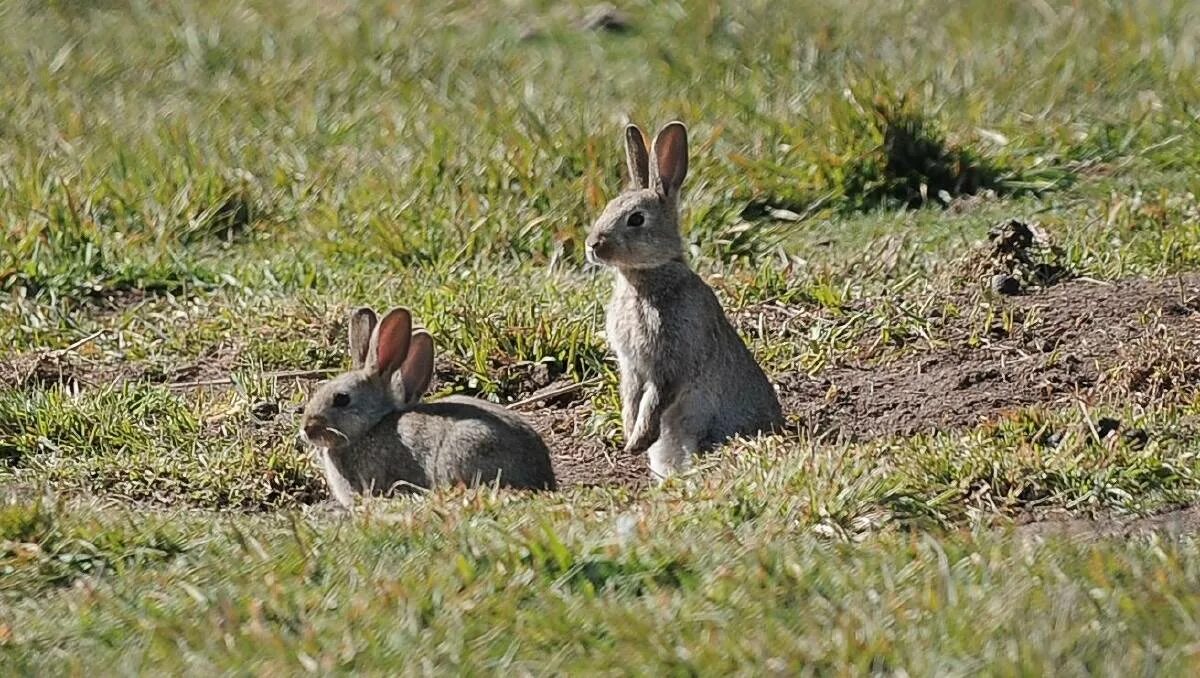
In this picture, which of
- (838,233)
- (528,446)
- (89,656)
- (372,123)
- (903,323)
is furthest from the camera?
(372,123)

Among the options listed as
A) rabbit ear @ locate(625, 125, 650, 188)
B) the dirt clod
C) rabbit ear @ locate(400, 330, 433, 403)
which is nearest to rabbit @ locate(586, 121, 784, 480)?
rabbit ear @ locate(625, 125, 650, 188)

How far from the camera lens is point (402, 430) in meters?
6.80

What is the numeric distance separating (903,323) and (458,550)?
312cm

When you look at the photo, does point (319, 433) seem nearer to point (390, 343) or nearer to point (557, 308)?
point (390, 343)

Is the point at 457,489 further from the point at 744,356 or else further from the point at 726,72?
the point at 726,72

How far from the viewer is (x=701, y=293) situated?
23.4ft

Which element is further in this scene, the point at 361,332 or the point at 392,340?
the point at 361,332

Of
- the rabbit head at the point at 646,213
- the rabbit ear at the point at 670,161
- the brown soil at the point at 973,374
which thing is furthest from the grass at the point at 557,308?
the rabbit ear at the point at 670,161

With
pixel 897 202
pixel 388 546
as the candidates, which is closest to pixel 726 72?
pixel 897 202

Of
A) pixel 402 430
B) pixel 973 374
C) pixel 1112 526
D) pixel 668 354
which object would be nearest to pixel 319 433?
pixel 402 430

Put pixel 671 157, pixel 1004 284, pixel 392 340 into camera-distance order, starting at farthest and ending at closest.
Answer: pixel 1004 284 < pixel 671 157 < pixel 392 340

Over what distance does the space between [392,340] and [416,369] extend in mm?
140

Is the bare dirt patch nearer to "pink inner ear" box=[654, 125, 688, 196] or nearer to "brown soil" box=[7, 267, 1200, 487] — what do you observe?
"brown soil" box=[7, 267, 1200, 487]

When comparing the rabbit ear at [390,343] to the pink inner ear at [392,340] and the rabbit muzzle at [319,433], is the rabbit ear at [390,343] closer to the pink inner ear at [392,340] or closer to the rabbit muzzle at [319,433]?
the pink inner ear at [392,340]
